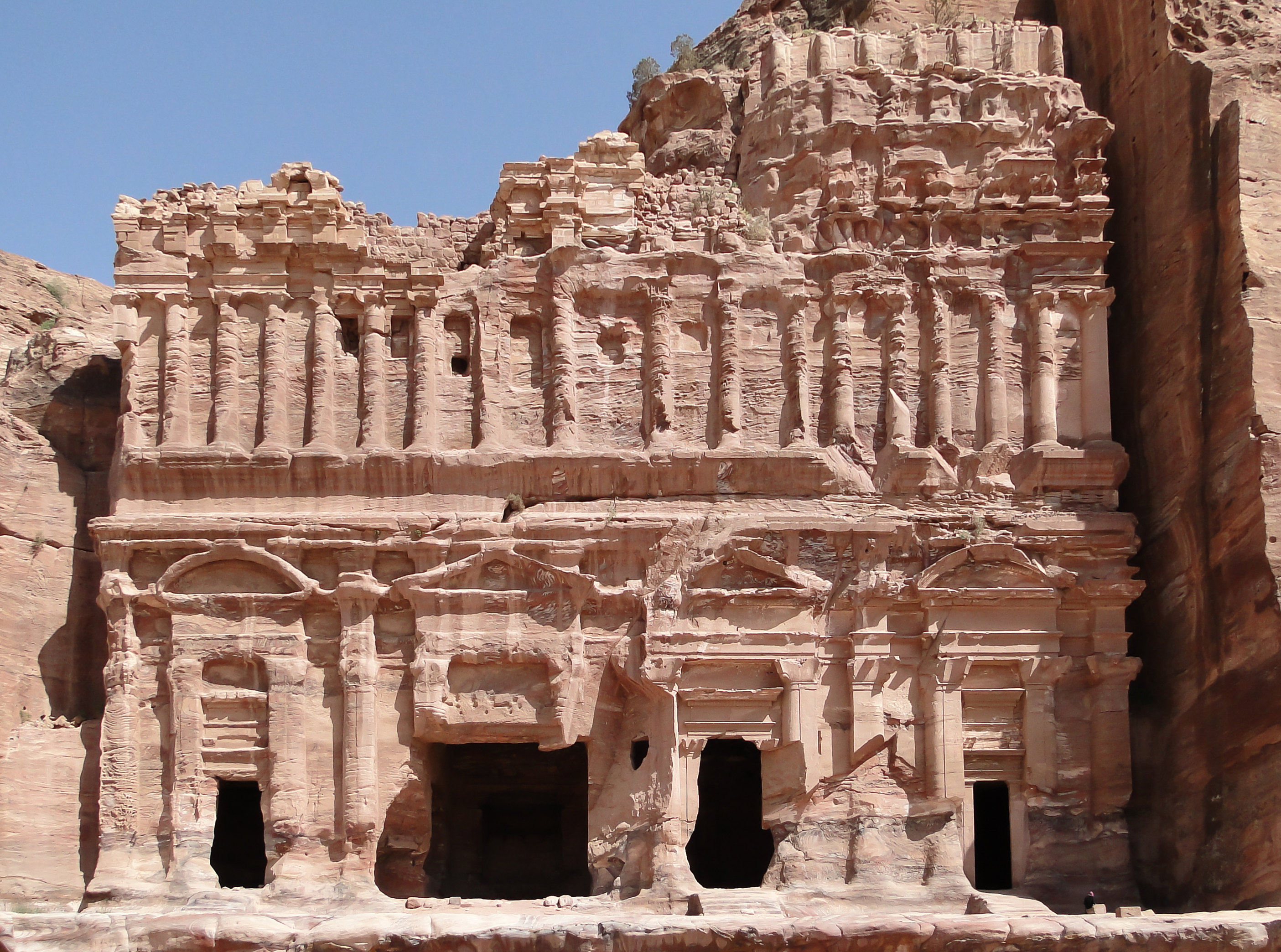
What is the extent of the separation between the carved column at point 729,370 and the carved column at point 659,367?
0.57 metres

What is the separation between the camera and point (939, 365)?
20.3 metres

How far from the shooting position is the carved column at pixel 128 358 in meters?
19.9

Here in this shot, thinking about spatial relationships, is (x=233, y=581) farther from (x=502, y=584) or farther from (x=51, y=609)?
(x=502, y=584)

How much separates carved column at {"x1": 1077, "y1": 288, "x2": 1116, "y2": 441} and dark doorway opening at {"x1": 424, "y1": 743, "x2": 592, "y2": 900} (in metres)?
7.40

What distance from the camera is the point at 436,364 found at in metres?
20.5

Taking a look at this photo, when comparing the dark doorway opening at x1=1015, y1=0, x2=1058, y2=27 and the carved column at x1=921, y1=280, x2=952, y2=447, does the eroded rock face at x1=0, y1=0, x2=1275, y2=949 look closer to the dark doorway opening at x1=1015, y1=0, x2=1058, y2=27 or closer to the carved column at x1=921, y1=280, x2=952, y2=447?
the carved column at x1=921, y1=280, x2=952, y2=447

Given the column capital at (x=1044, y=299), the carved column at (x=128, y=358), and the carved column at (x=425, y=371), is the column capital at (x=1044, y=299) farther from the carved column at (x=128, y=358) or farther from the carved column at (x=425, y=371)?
the carved column at (x=128, y=358)

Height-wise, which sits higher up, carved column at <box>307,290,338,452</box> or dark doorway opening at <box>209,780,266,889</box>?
carved column at <box>307,290,338,452</box>

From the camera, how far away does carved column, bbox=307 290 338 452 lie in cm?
1998

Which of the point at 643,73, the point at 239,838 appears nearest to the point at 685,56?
the point at 643,73

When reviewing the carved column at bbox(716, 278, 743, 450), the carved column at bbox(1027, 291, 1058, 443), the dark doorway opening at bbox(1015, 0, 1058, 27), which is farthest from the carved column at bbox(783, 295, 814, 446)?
the dark doorway opening at bbox(1015, 0, 1058, 27)

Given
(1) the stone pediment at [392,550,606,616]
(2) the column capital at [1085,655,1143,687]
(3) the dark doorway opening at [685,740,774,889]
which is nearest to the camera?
(2) the column capital at [1085,655,1143,687]

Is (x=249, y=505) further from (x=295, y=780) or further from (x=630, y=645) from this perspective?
(x=630, y=645)

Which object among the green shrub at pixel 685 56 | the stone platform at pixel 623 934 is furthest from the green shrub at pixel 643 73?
the stone platform at pixel 623 934
